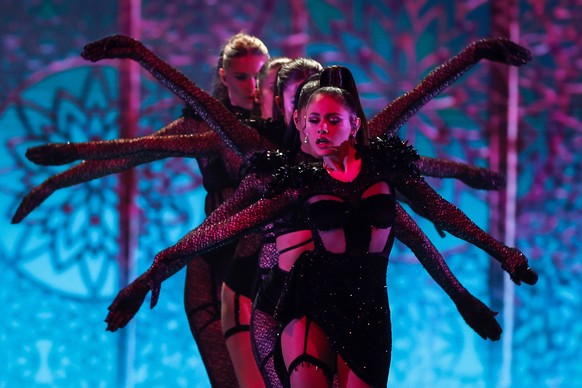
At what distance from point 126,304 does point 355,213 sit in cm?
95

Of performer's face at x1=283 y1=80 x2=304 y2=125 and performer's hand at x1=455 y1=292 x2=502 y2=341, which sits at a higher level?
performer's face at x1=283 y1=80 x2=304 y2=125

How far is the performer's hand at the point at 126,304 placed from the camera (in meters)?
3.29

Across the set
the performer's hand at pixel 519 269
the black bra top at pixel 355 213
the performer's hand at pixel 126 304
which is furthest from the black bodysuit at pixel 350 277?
the performer's hand at pixel 126 304

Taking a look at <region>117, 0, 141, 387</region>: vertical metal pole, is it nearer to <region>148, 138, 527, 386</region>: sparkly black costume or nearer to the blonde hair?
the blonde hair

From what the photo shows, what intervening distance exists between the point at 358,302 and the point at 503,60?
1.17 metres

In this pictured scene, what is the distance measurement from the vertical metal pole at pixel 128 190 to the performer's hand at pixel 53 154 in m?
1.89

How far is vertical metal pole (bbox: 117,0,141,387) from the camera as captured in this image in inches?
219

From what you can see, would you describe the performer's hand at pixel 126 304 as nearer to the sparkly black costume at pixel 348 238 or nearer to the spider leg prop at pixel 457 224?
the sparkly black costume at pixel 348 238

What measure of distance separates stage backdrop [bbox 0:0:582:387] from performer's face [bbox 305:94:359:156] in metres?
2.80

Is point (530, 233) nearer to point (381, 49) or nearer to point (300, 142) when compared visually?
point (381, 49)

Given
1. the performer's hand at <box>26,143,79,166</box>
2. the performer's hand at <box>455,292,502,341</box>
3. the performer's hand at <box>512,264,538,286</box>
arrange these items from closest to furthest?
1. the performer's hand at <box>512,264,538,286</box>
2. the performer's hand at <box>455,292,502,341</box>
3. the performer's hand at <box>26,143,79,166</box>

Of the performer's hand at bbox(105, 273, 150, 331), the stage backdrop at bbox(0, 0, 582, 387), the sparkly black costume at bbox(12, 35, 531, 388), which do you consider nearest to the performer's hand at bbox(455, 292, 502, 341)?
the sparkly black costume at bbox(12, 35, 531, 388)

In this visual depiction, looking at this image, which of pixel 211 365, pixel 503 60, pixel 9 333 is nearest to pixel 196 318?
pixel 211 365

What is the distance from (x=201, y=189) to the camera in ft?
18.9
